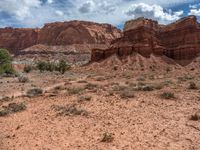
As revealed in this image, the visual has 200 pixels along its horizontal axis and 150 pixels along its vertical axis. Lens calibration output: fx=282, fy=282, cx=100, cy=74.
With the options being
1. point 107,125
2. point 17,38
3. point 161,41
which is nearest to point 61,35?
point 17,38

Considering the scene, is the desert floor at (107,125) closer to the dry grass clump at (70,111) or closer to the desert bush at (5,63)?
the dry grass clump at (70,111)

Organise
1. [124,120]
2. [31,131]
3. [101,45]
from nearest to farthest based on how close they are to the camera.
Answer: [31,131] → [124,120] → [101,45]

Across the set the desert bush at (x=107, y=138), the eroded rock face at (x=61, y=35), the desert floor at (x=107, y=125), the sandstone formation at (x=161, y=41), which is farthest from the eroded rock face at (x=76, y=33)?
the desert bush at (x=107, y=138)

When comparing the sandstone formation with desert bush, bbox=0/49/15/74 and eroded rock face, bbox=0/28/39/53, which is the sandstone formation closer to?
desert bush, bbox=0/49/15/74

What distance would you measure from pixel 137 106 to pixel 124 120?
2211mm

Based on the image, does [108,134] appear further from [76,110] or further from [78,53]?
[78,53]

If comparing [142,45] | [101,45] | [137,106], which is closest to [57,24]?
[101,45]

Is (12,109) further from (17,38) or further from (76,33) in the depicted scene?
(17,38)

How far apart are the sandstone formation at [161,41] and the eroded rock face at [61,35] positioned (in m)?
64.7

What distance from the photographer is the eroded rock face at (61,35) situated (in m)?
127

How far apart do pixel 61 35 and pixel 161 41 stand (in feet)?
246

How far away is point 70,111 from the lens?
36.1 feet

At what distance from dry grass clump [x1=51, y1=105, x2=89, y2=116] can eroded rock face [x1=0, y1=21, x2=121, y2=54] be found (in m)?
113

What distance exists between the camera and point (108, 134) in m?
8.03
